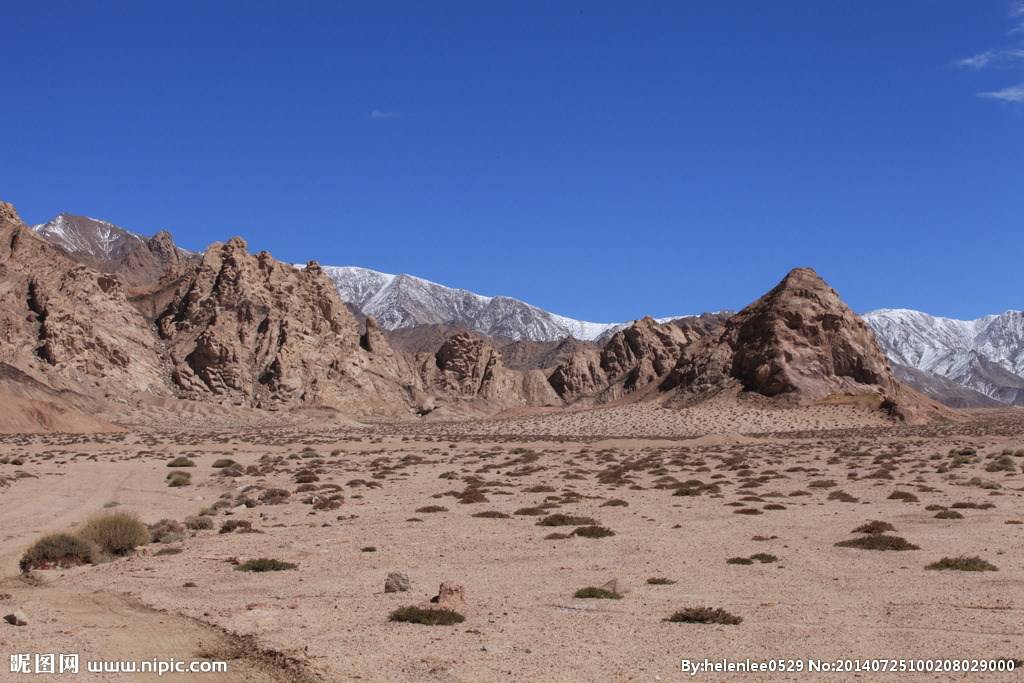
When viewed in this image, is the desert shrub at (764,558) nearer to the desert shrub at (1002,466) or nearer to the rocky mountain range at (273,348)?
the desert shrub at (1002,466)

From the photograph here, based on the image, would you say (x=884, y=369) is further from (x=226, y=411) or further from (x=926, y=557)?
(x=926, y=557)

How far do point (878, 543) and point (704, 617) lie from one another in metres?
7.16

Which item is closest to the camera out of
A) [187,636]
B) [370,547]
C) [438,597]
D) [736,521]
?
[187,636]

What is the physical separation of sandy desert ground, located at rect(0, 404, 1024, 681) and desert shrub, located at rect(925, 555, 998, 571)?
323 millimetres

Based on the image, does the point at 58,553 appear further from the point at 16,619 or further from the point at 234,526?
the point at 16,619

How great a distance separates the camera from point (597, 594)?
13242 mm

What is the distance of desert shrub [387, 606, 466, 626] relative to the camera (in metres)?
11.6

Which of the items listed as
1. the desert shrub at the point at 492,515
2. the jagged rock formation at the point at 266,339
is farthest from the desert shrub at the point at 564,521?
the jagged rock formation at the point at 266,339

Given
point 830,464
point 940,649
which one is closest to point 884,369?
point 830,464

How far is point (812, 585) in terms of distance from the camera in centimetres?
1395

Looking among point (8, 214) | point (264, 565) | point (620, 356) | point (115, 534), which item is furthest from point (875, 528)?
point (620, 356)

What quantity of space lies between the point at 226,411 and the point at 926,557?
328 feet

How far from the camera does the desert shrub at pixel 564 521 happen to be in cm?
2114

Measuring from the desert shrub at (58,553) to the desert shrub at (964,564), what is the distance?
14.4 meters
